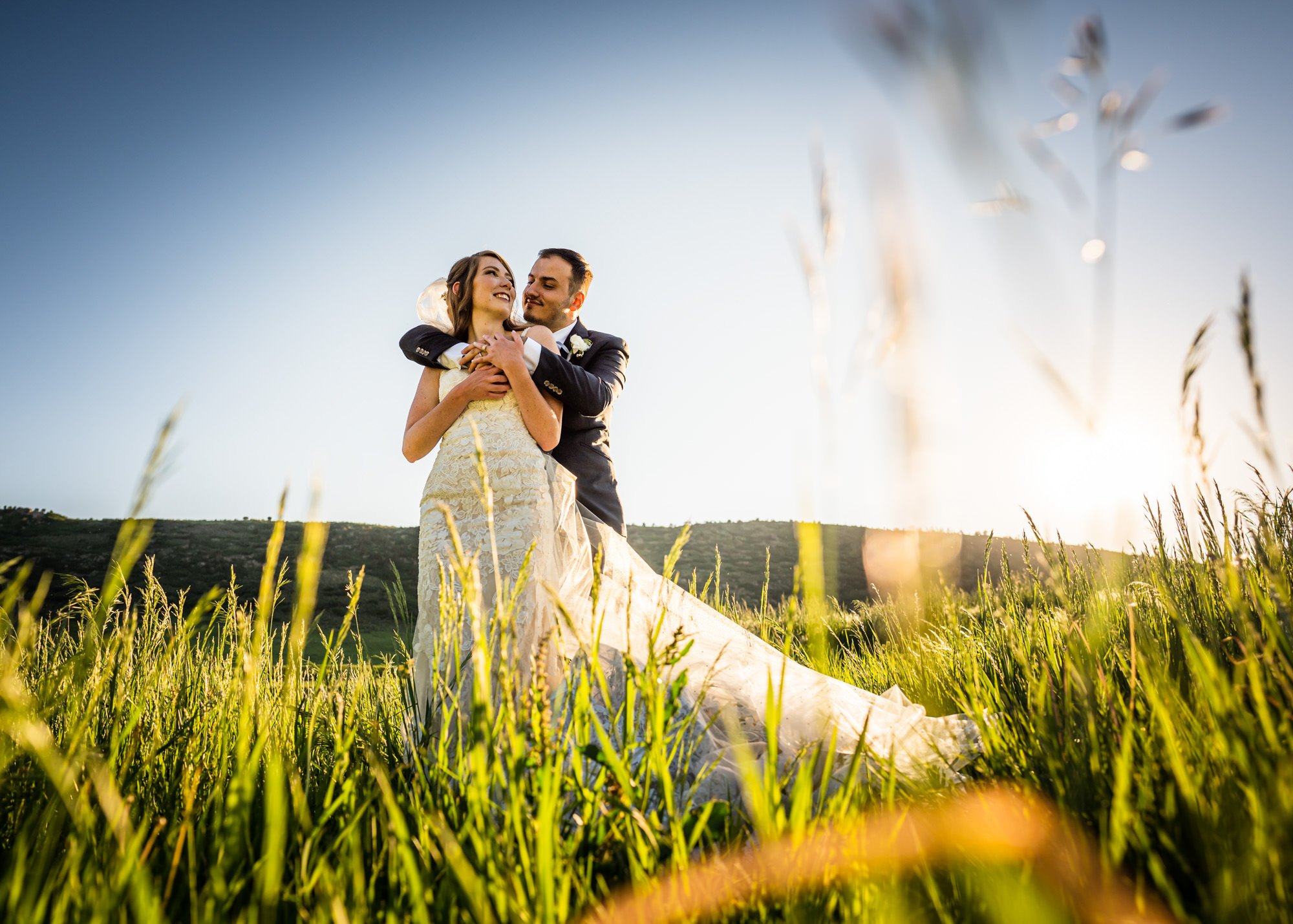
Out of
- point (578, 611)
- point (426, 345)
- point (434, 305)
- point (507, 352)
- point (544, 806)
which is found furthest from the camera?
point (434, 305)

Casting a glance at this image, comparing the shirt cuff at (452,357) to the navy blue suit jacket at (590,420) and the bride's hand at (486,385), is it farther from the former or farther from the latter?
the bride's hand at (486,385)

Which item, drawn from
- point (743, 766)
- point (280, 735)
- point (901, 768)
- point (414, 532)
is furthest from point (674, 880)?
point (414, 532)

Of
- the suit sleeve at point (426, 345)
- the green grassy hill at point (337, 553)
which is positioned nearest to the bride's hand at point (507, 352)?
the suit sleeve at point (426, 345)

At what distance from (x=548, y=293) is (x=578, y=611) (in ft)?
8.01

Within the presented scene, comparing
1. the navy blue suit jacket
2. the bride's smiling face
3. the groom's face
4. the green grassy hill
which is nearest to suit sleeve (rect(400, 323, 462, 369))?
the navy blue suit jacket

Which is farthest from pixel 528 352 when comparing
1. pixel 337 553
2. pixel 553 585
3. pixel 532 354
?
pixel 337 553

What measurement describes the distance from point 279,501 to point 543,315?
351cm

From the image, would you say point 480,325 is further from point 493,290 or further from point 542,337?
point 542,337

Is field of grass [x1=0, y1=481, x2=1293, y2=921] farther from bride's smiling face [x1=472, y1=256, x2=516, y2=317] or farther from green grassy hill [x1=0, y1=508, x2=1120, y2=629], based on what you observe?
green grassy hill [x1=0, y1=508, x2=1120, y2=629]

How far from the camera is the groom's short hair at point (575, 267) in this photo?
4316mm

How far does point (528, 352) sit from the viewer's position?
312 centimetres

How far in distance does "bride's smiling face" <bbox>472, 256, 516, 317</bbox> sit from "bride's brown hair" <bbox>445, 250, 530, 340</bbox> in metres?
0.03

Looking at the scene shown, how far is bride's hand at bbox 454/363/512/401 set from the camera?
10.2ft

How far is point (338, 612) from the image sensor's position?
67.8 feet
